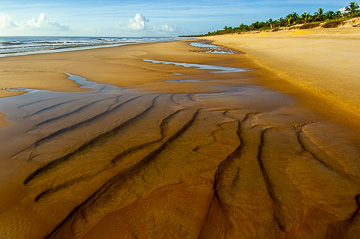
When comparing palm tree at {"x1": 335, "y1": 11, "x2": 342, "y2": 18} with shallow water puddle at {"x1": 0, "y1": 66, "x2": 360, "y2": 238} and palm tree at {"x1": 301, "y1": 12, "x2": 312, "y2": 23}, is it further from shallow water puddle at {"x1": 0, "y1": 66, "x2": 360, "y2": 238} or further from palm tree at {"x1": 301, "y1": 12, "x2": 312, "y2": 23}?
shallow water puddle at {"x1": 0, "y1": 66, "x2": 360, "y2": 238}

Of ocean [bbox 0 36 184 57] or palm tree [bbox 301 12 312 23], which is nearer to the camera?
ocean [bbox 0 36 184 57]

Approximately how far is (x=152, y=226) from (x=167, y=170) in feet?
3.00

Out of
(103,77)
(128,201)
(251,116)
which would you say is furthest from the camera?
(103,77)

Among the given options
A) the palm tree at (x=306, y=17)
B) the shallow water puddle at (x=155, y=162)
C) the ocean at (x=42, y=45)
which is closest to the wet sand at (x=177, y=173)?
the shallow water puddle at (x=155, y=162)

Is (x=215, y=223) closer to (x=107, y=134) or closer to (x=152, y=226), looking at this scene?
(x=152, y=226)

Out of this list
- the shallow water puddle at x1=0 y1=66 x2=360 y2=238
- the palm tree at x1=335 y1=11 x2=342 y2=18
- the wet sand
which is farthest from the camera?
the palm tree at x1=335 y1=11 x2=342 y2=18

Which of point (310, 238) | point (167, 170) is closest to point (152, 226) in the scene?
point (167, 170)

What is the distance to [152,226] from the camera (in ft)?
6.73

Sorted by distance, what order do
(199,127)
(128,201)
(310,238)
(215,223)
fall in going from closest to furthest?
1. (310,238)
2. (215,223)
3. (128,201)
4. (199,127)

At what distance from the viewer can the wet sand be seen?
208cm

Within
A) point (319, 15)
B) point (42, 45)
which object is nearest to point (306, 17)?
point (319, 15)

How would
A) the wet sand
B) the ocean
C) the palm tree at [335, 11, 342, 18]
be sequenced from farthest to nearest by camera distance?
the palm tree at [335, 11, 342, 18] < the ocean < the wet sand

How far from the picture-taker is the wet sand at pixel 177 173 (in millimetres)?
2076

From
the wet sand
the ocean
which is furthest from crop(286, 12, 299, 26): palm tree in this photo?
the wet sand
